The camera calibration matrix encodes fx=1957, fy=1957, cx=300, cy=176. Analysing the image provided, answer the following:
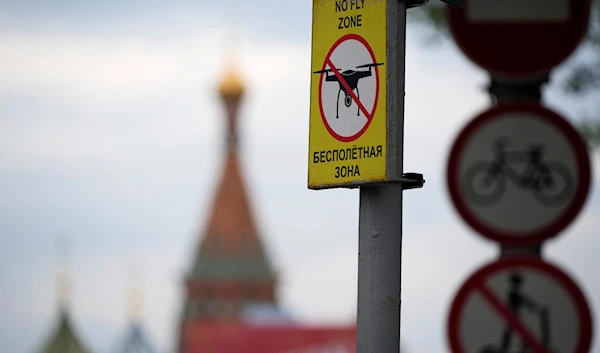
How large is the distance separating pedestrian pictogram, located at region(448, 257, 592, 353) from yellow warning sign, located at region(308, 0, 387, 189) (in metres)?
1.07

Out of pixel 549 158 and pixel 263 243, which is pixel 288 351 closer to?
pixel 263 243

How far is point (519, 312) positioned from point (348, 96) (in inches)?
46.4

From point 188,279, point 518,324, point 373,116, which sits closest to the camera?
point 373,116

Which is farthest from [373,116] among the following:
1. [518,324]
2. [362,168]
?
[518,324]

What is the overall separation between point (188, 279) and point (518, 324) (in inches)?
2479

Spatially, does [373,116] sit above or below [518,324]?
above

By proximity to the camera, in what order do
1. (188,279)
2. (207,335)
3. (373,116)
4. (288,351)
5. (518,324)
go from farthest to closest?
(188,279), (207,335), (288,351), (518,324), (373,116)

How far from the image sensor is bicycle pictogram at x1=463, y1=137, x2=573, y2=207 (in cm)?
548

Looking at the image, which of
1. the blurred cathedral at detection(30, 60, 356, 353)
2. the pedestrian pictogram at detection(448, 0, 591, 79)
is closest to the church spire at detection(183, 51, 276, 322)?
the blurred cathedral at detection(30, 60, 356, 353)

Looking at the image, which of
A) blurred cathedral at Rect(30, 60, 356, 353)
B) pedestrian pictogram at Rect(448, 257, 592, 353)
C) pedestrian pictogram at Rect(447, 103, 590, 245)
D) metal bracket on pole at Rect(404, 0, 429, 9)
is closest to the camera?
metal bracket on pole at Rect(404, 0, 429, 9)

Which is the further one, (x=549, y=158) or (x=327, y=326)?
(x=327, y=326)

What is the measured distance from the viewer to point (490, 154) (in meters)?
5.70

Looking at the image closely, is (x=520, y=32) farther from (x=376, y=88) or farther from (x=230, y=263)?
(x=230, y=263)

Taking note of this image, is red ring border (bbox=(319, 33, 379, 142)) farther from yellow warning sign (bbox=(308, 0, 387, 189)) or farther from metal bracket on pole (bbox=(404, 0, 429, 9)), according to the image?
metal bracket on pole (bbox=(404, 0, 429, 9))
